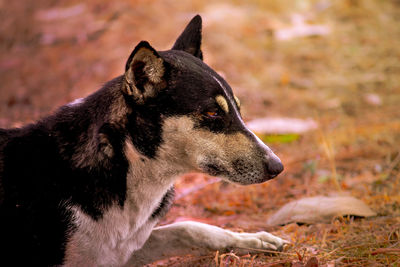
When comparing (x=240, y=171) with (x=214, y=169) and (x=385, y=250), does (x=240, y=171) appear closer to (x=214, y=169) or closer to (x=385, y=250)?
(x=214, y=169)

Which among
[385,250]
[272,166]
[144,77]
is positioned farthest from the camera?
[272,166]

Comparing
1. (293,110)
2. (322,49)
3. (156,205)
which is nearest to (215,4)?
(322,49)

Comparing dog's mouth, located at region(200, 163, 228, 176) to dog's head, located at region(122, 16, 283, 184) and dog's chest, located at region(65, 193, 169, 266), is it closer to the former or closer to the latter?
dog's head, located at region(122, 16, 283, 184)

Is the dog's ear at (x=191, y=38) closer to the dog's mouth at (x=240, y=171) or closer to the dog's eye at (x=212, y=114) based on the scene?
the dog's eye at (x=212, y=114)

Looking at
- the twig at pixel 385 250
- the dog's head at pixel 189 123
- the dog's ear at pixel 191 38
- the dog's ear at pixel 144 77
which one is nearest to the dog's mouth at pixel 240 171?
the dog's head at pixel 189 123

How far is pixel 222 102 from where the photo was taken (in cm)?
293

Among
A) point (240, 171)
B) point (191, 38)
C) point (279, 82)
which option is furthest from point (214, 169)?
point (279, 82)

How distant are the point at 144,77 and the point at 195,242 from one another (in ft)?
4.13

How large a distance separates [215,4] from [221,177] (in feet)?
25.2

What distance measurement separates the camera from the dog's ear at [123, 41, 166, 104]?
279 cm

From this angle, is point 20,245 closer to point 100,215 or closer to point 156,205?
point 100,215

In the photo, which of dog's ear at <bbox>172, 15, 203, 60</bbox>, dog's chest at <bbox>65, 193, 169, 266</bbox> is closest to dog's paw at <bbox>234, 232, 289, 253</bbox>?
dog's chest at <bbox>65, 193, 169, 266</bbox>

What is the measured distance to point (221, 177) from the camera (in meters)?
3.02

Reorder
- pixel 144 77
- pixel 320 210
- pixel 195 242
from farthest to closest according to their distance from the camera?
pixel 320 210 → pixel 195 242 → pixel 144 77
